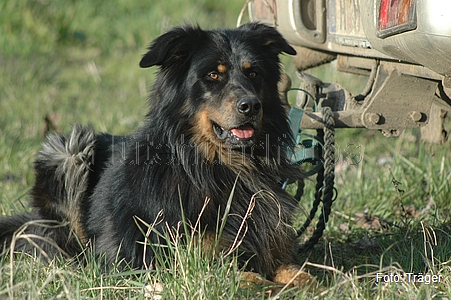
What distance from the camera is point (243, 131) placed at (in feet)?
10.8

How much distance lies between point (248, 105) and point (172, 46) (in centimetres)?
52

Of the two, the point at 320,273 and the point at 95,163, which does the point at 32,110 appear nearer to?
the point at 95,163

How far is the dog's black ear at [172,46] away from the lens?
306cm

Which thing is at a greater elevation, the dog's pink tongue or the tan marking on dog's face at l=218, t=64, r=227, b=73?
the tan marking on dog's face at l=218, t=64, r=227, b=73

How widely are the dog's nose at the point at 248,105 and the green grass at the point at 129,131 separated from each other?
2.54ft

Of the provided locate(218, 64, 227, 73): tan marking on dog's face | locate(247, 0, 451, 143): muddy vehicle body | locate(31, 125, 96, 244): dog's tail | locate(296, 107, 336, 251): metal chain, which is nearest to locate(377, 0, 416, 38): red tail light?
locate(247, 0, 451, 143): muddy vehicle body

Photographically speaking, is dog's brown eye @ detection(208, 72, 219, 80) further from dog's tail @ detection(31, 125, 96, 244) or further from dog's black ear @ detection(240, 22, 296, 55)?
dog's tail @ detection(31, 125, 96, 244)

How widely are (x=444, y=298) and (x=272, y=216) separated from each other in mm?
1018

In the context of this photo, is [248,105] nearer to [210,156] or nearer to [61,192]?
[210,156]

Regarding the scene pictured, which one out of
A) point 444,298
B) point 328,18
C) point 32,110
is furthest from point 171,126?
point 32,110

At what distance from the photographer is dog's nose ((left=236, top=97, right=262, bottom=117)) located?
10.3ft

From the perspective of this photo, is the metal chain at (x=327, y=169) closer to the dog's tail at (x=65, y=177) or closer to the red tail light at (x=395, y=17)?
the red tail light at (x=395, y=17)

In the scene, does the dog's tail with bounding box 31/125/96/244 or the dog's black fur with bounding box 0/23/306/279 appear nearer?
the dog's black fur with bounding box 0/23/306/279

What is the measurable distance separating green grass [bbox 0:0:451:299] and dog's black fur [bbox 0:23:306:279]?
→ 234 mm
